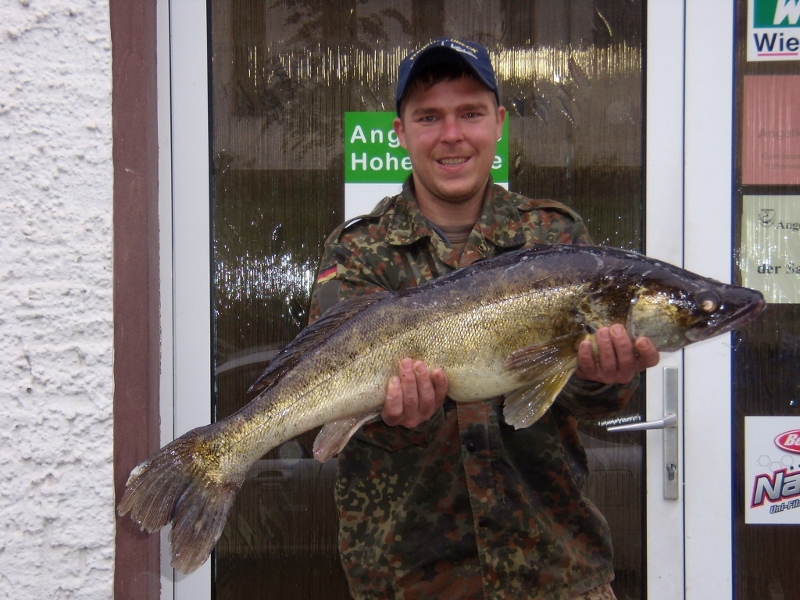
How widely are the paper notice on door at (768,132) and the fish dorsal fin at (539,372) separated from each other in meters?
1.71

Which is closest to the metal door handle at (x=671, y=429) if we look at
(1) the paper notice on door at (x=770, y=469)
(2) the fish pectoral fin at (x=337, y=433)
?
(1) the paper notice on door at (x=770, y=469)

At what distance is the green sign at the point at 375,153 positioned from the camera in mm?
3289

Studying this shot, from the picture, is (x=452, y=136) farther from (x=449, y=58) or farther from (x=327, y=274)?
(x=327, y=274)

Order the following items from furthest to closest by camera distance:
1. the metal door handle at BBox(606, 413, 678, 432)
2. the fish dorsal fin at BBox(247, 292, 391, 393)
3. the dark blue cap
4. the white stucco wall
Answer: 1. the metal door handle at BBox(606, 413, 678, 432)
2. the white stucco wall
3. the dark blue cap
4. the fish dorsal fin at BBox(247, 292, 391, 393)

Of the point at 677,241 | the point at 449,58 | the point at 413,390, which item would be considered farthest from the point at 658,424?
the point at 449,58

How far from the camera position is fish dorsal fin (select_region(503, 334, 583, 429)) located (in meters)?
2.11

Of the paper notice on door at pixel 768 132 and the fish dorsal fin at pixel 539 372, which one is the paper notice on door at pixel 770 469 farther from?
the fish dorsal fin at pixel 539 372

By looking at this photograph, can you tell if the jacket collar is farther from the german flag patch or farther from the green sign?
the green sign

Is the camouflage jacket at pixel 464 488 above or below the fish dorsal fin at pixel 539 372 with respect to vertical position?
below

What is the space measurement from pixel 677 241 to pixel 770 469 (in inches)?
46.0

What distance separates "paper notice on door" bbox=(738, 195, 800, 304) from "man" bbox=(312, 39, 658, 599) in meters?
1.20

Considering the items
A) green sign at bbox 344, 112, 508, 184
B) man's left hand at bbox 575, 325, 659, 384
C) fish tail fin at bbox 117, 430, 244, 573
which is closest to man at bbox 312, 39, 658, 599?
man's left hand at bbox 575, 325, 659, 384

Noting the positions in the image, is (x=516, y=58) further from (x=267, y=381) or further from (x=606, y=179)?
(x=267, y=381)

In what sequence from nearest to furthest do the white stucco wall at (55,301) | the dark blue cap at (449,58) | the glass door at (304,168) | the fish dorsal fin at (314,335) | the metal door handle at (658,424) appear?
1. the fish dorsal fin at (314,335)
2. the dark blue cap at (449,58)
3. the white stucco wall at (55,301)
4. the metal door handle at (658,424)
5. the glass door at (304,168)
